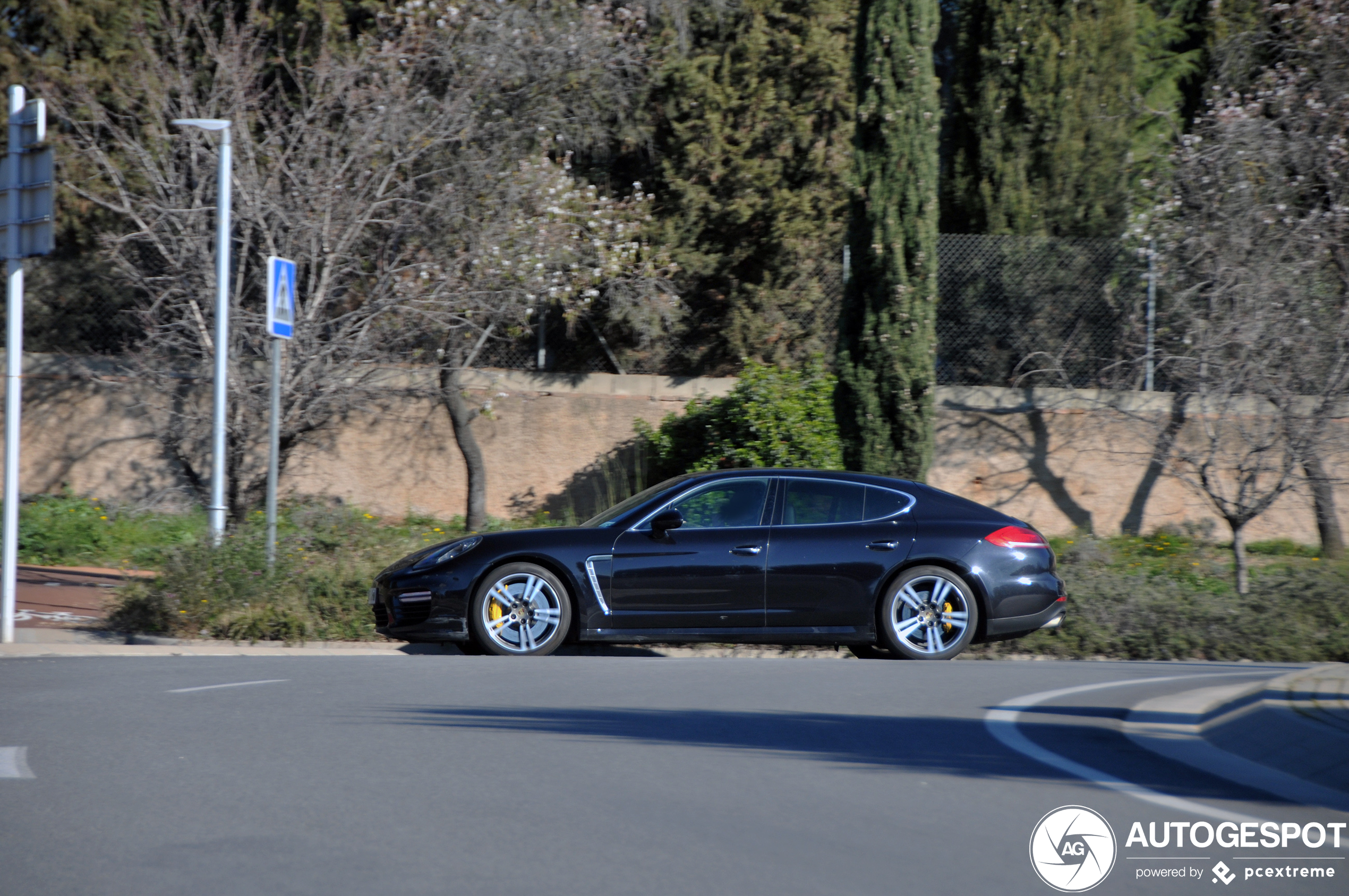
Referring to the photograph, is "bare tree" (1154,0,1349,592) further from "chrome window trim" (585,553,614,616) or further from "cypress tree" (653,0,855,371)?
"chrome window trim" (585,553,614,616)

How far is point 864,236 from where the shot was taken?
569 inches

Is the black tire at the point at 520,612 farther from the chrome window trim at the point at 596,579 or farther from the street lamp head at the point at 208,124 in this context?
the street lamp head at the point at 208,124

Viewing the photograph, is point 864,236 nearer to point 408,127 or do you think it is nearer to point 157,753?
point 408,127

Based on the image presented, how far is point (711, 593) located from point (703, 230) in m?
8.40

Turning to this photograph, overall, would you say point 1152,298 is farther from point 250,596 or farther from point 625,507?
point 250,596

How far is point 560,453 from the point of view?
16.4 m

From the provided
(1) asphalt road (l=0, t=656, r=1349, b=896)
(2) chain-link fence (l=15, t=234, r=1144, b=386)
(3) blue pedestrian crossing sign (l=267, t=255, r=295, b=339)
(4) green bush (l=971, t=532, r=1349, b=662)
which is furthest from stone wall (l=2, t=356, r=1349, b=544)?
(1) asphalt road (l=0, t=656, r=1349, b=896)

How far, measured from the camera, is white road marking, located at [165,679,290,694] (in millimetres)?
7359

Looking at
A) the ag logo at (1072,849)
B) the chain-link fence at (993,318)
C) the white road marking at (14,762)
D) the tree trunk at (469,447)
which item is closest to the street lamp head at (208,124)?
the tree trunk at (469,447)

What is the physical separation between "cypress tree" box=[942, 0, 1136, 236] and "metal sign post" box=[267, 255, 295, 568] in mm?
9924

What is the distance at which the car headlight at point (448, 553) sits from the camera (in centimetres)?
936

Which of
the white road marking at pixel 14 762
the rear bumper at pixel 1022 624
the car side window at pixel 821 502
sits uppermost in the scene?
the car side window at pixel 821 502

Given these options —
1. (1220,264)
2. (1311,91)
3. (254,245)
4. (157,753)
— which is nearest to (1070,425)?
(1220,264)

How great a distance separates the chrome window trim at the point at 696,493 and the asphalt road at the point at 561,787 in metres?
1.60
